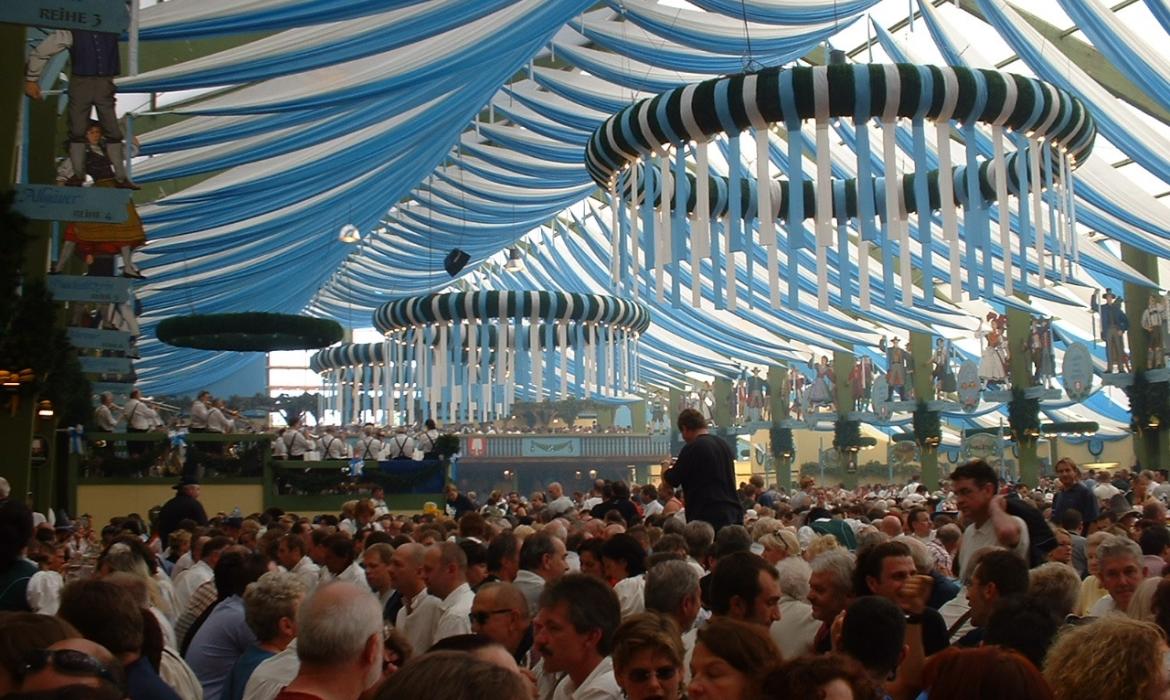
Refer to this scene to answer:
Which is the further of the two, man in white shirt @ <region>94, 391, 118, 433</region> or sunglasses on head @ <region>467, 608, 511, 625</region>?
man in white shirt @ <region>94, 391, 118, 433</region>

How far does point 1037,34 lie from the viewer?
15.3 metres

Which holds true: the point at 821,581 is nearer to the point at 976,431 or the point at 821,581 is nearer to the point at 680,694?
the point at 680,694

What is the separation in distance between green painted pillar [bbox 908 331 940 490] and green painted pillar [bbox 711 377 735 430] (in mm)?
9201

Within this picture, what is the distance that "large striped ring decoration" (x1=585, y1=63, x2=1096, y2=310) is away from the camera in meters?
9.92

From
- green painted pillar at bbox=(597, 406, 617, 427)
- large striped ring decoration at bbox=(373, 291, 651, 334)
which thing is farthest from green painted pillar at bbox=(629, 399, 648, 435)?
large striped ring decoration at bbox=(373, 291, 651, 334)

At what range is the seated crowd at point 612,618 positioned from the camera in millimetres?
2453

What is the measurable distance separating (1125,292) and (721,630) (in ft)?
66.4

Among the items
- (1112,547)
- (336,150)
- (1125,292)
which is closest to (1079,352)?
(1125,292)

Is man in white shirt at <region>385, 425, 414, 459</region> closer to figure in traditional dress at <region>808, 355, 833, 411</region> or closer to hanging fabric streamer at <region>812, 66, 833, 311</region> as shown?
hanging fabric streamer at <region>812, 66, 833, 311</region>

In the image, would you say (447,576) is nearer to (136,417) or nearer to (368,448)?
(136,417)

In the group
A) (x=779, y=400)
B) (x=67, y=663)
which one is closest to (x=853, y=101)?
(x=67, y=663)

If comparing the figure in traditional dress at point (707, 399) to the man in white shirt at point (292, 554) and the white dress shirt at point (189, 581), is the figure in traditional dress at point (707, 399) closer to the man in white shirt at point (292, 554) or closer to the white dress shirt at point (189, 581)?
the man in white shirt at point (292, 554)

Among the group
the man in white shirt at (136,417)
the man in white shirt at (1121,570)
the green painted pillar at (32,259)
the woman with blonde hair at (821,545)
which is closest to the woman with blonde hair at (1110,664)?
the man in white shirt at (1121,570)

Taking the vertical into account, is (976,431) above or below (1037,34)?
below
